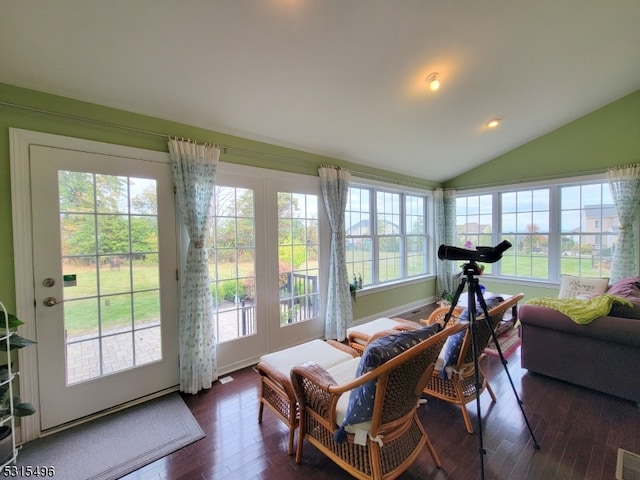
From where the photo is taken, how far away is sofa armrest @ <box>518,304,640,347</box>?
7.03 ft

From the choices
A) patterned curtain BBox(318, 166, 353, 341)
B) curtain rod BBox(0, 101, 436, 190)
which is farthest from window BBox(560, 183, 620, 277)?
patterned curtain BBox(318, 166, 353, 341)

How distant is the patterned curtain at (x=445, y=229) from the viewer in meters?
5.36

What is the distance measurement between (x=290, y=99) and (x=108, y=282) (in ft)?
6.86

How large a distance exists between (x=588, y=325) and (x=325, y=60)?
2.97m

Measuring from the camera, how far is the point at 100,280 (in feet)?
6.97

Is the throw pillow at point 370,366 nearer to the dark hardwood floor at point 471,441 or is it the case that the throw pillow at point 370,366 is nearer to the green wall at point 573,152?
the dark hardwood floor at point 471,441

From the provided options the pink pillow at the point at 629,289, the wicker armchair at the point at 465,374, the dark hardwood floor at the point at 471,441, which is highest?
the pink pillow at the point at 629,289

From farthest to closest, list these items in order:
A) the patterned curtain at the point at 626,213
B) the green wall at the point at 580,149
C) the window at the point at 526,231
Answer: the window at the point at 526,231, the green wall at the point at 580,149, the patterned curtain at the point at 626,213

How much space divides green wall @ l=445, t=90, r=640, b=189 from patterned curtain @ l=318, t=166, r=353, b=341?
10.0 feet

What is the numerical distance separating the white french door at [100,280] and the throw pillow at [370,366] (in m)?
1.77

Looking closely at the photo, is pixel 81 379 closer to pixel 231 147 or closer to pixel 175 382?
pixel 175 382

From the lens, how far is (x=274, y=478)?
157cm

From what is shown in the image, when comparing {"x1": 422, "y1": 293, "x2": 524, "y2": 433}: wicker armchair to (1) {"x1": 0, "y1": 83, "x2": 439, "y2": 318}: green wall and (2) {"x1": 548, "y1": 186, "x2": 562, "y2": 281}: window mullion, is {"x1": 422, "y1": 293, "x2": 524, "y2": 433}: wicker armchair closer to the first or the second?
(1) {"x1": 0, "y1": 83, "x2": 439, "y2": 318}: green wall

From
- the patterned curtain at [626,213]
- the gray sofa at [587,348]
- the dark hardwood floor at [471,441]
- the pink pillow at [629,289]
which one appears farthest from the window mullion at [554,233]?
the dark hardwood floor at [471,441]
